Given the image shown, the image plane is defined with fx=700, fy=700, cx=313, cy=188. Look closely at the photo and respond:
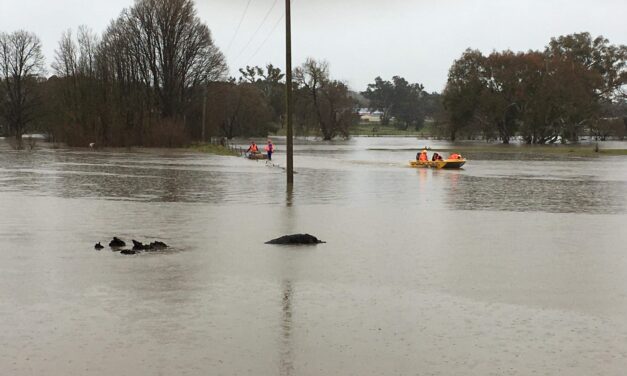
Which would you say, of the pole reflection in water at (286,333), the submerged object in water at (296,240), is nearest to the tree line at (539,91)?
the submerged object in water at (296,240)

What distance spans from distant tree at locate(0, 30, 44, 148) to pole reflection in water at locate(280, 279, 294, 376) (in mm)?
94635

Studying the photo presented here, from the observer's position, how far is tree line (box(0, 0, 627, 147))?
78.3 meters

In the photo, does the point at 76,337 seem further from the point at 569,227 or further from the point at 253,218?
the point at 569,227

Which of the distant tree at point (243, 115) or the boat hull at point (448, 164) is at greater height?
the distant tree at point (243, 115)

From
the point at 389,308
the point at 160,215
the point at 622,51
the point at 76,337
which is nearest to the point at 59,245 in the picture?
the point at 160,215

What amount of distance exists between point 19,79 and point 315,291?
101 m

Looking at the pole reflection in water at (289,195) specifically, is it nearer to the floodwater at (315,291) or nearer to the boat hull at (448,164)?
the floodwater at (315,291)

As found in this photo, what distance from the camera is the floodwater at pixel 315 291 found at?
6.24 meters

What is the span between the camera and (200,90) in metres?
86.3

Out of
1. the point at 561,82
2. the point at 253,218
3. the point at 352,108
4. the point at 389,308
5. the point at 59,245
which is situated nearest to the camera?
the point at 389,308

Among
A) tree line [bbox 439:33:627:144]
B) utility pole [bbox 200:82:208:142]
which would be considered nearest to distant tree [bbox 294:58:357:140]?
tree line [bbox 439:33:627:144]

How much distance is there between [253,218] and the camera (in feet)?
56.3

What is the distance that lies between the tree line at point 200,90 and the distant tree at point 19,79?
0.15 m

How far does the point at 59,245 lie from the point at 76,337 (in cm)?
640
